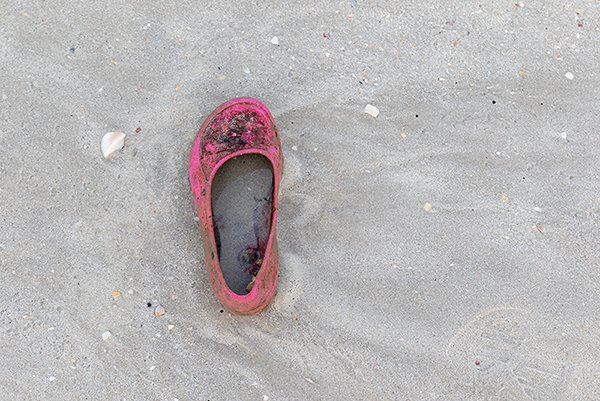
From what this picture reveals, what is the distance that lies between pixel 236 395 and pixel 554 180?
6.18 feet

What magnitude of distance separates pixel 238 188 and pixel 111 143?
0.66 metres

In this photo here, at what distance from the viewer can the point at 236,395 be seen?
111 inches

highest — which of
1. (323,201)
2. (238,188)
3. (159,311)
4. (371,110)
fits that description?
(371,110)

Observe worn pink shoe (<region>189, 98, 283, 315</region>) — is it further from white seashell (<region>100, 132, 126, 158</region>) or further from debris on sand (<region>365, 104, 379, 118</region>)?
debris on sand (<region>365, 104, 379, 118</region>)

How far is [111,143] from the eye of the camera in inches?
116

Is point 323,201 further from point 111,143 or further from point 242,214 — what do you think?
point 111,143

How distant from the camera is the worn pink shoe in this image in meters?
2.73

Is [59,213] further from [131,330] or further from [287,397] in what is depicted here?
[287,397]

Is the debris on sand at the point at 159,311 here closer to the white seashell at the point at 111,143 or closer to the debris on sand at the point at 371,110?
the white seashell at the point at 111,143

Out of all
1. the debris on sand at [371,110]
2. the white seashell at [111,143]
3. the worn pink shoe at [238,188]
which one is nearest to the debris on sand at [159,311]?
the worn pink shoe at [238,188]

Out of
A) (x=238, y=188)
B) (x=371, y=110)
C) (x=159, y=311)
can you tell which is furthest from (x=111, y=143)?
(x=371, y=110)

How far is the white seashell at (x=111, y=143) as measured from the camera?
9.66ft

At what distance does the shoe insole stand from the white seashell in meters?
0.52

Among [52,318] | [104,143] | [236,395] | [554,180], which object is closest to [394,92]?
[554,180]
